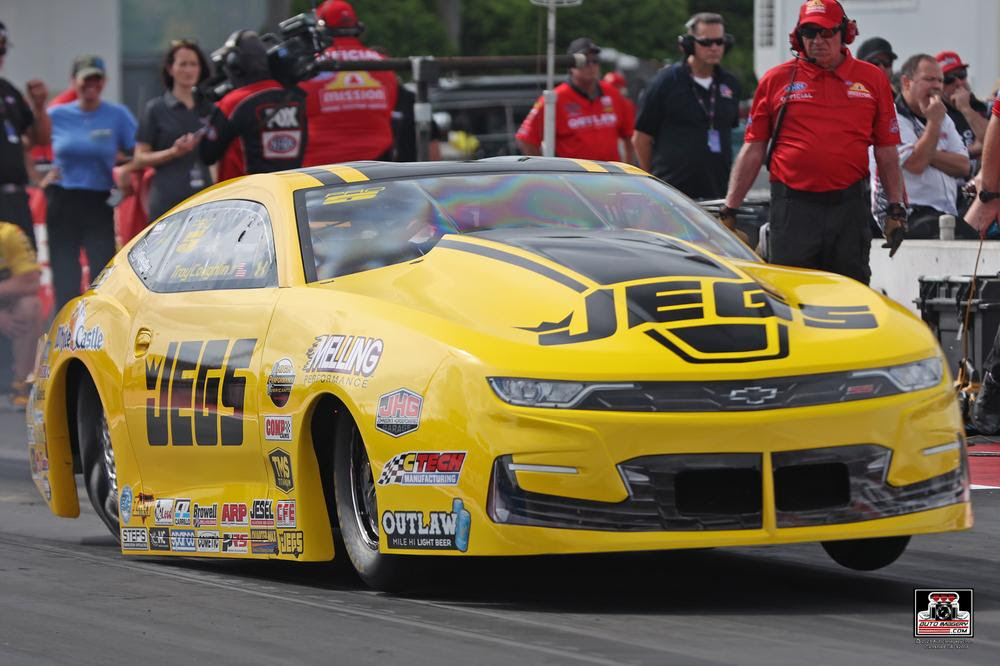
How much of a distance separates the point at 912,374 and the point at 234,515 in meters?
2.18

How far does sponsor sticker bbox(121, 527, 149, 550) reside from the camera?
752cm

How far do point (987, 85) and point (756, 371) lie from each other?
27.3m

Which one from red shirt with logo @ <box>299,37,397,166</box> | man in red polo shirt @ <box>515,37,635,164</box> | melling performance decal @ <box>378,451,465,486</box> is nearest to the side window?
melling performance decal @ <box>378,451,465,486</box>

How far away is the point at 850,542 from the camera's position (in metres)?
6.77

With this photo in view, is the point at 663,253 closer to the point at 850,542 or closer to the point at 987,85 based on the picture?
the point at 850,542

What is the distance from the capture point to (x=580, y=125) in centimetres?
1467

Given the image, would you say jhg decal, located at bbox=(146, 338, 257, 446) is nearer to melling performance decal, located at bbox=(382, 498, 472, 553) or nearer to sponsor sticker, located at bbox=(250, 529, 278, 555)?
sponsor sticker, located at bbox=(250, 529, 278, 555)

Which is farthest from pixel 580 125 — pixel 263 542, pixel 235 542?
pixel 263 542

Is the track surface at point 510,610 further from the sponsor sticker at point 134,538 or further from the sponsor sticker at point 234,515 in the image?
the sponsor sticker at point 234,515

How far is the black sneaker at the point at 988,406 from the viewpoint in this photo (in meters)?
9.38

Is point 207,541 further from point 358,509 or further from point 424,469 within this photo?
point 424,469

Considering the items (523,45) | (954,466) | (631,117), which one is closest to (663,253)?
(954,466)

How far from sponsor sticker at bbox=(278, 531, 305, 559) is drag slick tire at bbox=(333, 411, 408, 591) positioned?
147 mm

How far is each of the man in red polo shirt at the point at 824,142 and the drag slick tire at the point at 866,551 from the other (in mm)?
3104
